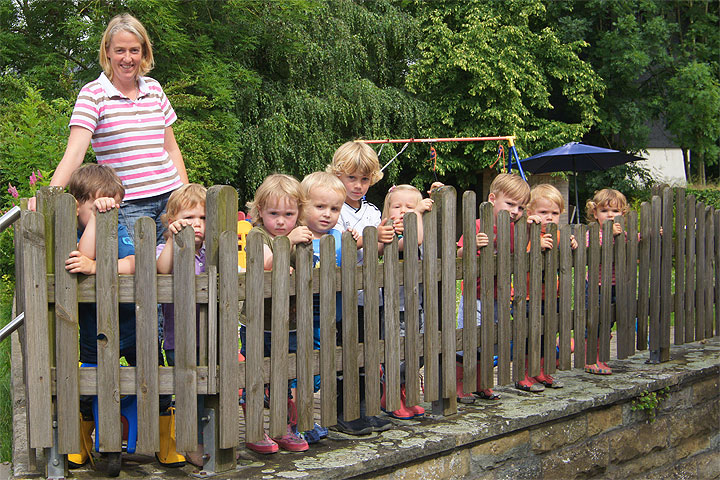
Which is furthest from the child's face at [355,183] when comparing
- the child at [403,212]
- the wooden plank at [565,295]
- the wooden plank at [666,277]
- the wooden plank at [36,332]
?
the wooden plank at [666,277]

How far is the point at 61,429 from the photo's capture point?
3379 millimetres

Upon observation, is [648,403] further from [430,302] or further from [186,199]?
[186,199]

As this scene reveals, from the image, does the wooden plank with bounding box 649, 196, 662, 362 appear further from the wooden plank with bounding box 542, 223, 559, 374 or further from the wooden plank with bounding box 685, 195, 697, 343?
the wooden plank with bounding box 542, 223, 559, 374

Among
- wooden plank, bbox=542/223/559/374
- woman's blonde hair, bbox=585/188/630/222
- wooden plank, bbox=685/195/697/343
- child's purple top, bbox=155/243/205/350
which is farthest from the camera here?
wooden plank, bbox=685/195/697/343

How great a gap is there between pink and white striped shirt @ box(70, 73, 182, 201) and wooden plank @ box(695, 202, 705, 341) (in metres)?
4.07

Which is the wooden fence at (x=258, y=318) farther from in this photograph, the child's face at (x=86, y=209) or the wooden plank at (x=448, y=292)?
the child's face at (x=86, y=209)

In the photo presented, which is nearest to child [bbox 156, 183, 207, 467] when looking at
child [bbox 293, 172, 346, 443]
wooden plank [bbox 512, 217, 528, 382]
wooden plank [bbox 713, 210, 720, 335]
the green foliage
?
child [bbox 293, 172, 346, 443]

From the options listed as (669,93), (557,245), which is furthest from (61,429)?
(669,93)

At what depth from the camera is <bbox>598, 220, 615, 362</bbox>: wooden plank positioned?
18.5ft

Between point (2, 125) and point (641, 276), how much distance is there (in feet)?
24.9

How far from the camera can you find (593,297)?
18.4 feet

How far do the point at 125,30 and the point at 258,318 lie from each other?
165 centimetres

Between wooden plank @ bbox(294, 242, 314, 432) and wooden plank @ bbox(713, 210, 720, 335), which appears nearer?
wooden plank @ bbox(294, 242, 314, 432)

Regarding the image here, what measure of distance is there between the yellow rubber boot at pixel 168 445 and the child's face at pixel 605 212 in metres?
3.48
